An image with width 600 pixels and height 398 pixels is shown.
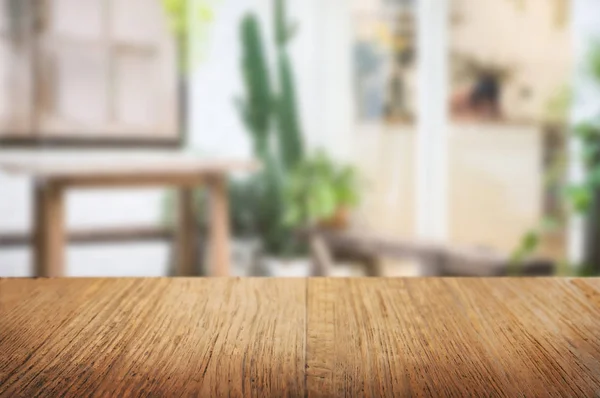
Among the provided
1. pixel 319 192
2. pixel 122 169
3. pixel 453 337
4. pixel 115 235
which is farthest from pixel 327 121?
pixel 453 337

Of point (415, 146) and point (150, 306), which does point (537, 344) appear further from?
point (415, 146)

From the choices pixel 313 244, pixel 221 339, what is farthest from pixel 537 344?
pixel 313 244

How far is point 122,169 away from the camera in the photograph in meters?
2.03

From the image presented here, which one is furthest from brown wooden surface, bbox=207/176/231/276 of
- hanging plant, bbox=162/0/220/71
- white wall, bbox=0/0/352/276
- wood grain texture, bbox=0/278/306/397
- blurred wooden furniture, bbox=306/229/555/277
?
wood grain texture, bbox=0/278/306/397

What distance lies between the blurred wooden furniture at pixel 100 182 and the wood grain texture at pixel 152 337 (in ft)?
4.40

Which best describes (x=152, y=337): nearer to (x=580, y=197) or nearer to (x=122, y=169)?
(x=122, y=169)

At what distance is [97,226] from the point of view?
3391 mm

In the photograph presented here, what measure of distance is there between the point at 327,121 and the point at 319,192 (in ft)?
1.52

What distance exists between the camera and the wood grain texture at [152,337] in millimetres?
423

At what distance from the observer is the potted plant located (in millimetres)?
3316

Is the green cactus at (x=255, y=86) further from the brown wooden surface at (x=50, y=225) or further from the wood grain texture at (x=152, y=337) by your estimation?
the wood grain texture at (x=152, y=337)

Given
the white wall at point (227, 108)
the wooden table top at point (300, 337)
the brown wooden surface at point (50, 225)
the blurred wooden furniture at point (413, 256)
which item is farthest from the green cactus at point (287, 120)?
the wooden table top at point (300, 337)

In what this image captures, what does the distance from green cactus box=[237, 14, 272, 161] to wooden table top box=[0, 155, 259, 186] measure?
1067 millimetres

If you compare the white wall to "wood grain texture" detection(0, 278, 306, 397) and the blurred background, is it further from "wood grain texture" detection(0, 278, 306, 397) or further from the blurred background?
"wood grain texture" detection(0, 278, 306, 397)
